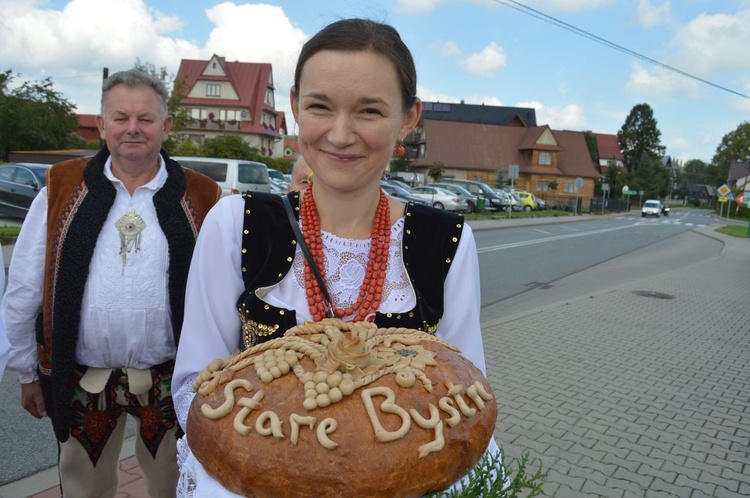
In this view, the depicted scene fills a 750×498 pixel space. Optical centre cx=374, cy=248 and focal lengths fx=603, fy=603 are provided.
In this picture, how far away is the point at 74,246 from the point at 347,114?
1509mm

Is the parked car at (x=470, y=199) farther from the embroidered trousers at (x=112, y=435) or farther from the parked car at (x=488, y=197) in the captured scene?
the embroidered trousers at (x=112, y=435)

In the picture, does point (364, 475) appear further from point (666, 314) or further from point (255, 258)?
point (666, 314)

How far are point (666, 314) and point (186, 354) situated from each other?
9918mm

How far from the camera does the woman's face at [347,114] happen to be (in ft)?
4.75

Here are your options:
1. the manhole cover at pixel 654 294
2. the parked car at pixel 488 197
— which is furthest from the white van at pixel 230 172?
the parked car at pixel 488 197

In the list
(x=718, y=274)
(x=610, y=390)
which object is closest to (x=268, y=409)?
(x=610, y=390)

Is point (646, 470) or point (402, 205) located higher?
point (402, 205)

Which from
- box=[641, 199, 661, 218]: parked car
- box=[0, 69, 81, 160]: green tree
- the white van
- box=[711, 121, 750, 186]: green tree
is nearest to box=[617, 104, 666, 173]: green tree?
box=[711, 121, 750, 186]: green tree

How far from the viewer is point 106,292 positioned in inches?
96.7

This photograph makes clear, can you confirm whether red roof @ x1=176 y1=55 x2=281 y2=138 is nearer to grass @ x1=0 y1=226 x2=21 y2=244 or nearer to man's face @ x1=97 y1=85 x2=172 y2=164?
grass @ x1=0 y1=226 x2=21 y2=244

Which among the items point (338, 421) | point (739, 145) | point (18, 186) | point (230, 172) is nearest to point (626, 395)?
point (338, 421)

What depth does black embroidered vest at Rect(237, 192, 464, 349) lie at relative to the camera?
5.15 feet

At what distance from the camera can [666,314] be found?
993 cm

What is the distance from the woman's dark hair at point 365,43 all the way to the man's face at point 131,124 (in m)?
1.27
